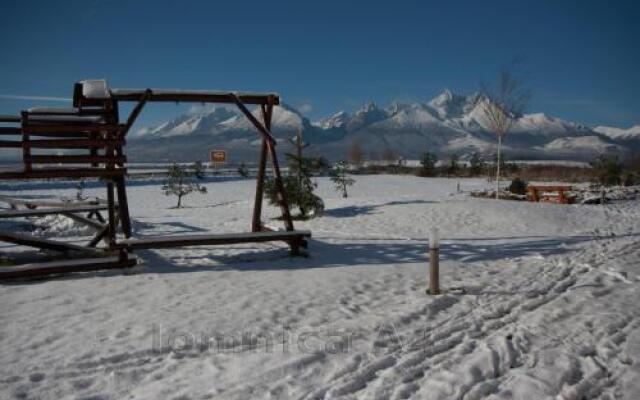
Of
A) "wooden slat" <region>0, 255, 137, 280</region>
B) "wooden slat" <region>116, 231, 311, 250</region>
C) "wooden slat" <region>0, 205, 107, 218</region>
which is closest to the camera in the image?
"wooden slat" <region>0, 255, 137, 280</region>

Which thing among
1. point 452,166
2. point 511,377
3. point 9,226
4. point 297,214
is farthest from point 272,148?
point 452,166

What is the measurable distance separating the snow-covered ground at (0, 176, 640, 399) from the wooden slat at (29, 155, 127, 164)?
1.86 m

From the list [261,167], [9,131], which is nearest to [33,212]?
[9,131]

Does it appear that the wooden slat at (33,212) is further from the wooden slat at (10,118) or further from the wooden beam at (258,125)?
the wooden beam at (258,125)

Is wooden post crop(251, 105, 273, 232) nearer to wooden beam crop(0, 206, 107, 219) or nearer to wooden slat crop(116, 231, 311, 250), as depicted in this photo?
wooden slat crop(116, 231, 311, 250)

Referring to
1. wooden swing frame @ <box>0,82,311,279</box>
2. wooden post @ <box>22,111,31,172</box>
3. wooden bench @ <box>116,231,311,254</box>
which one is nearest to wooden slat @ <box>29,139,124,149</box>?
wooden swing frame @ <box>0,82,311,279</box>

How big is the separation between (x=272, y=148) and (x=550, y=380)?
6370 millimetres

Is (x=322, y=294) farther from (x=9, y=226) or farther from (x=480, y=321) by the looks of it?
(x=9, y=226)

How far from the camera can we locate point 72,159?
7273mm

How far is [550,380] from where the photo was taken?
13.1 ft

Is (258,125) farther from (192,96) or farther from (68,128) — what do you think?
(68,128)

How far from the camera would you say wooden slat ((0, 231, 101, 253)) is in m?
7.21

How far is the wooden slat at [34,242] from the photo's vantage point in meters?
7.21

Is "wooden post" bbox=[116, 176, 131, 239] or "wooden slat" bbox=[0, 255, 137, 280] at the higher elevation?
"wooden post" bbox=[116, 176, 131, 239]
